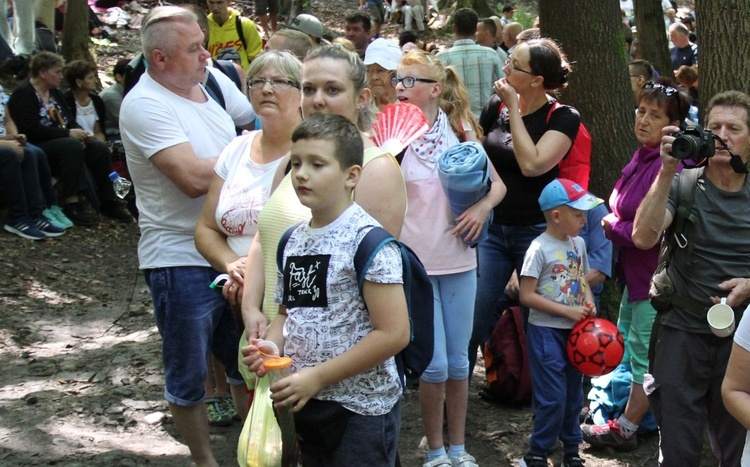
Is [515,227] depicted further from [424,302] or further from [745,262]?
[424,302]

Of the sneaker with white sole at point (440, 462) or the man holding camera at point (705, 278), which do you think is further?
the sneaker with white sole at point (440, 462)

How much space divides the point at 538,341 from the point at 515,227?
67 centimetres

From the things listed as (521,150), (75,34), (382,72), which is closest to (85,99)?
(75,34)

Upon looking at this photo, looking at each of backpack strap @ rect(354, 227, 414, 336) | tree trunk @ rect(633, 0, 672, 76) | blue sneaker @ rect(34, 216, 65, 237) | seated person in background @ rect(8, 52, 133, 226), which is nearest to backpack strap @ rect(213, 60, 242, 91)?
backpack strap @ rect(354, 227, 414, 336)

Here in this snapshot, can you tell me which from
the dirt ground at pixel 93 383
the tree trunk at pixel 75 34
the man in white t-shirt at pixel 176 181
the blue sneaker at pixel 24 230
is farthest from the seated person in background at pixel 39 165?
the man in white t-shirt at pixel 176 181

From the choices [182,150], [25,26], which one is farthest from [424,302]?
[25,26]

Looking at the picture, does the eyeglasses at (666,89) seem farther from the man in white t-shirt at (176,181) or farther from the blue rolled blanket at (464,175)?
the man in white t-shirt at (176,181)

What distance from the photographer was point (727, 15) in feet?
15.9

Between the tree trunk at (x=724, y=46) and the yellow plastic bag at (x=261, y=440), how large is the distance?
Answer: 307 cm

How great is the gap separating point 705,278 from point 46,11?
513 inches

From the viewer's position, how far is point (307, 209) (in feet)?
11.1

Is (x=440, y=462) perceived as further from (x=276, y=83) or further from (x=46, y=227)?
(x=46, y=227)

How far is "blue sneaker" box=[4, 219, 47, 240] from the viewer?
925 cm

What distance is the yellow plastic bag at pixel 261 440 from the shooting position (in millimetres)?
3039
